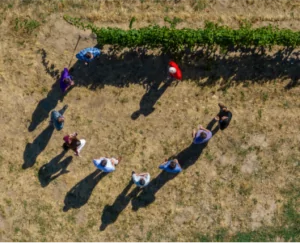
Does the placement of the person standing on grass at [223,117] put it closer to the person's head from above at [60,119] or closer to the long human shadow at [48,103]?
the person's head from above at [60,119]

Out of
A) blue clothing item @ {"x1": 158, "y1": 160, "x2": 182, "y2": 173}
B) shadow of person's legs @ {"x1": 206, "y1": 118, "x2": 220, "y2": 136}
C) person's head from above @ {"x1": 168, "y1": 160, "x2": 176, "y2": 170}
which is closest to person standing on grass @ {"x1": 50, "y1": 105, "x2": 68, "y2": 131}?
blue clothing item @ {"x1": 158, "y1": 160, "x2": 182, "y2": 173}

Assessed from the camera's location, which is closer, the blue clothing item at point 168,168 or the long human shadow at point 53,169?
the blue clothing item at point 168,168

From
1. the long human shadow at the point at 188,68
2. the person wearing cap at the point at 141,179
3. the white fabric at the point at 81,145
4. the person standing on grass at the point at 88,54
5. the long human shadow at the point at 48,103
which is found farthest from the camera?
the long human shadow at the point at 48,103

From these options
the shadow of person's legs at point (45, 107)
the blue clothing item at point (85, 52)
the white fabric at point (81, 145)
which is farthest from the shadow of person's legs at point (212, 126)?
the shadow of person's legs at point (45, 107)

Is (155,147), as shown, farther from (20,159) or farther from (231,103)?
(20,159)

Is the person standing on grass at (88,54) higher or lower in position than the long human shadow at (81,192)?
higher

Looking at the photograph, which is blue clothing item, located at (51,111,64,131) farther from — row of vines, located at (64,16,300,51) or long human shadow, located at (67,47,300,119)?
row of vines, located at (64,16,300,51)

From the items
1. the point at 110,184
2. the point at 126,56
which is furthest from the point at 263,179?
the point at 126,56
